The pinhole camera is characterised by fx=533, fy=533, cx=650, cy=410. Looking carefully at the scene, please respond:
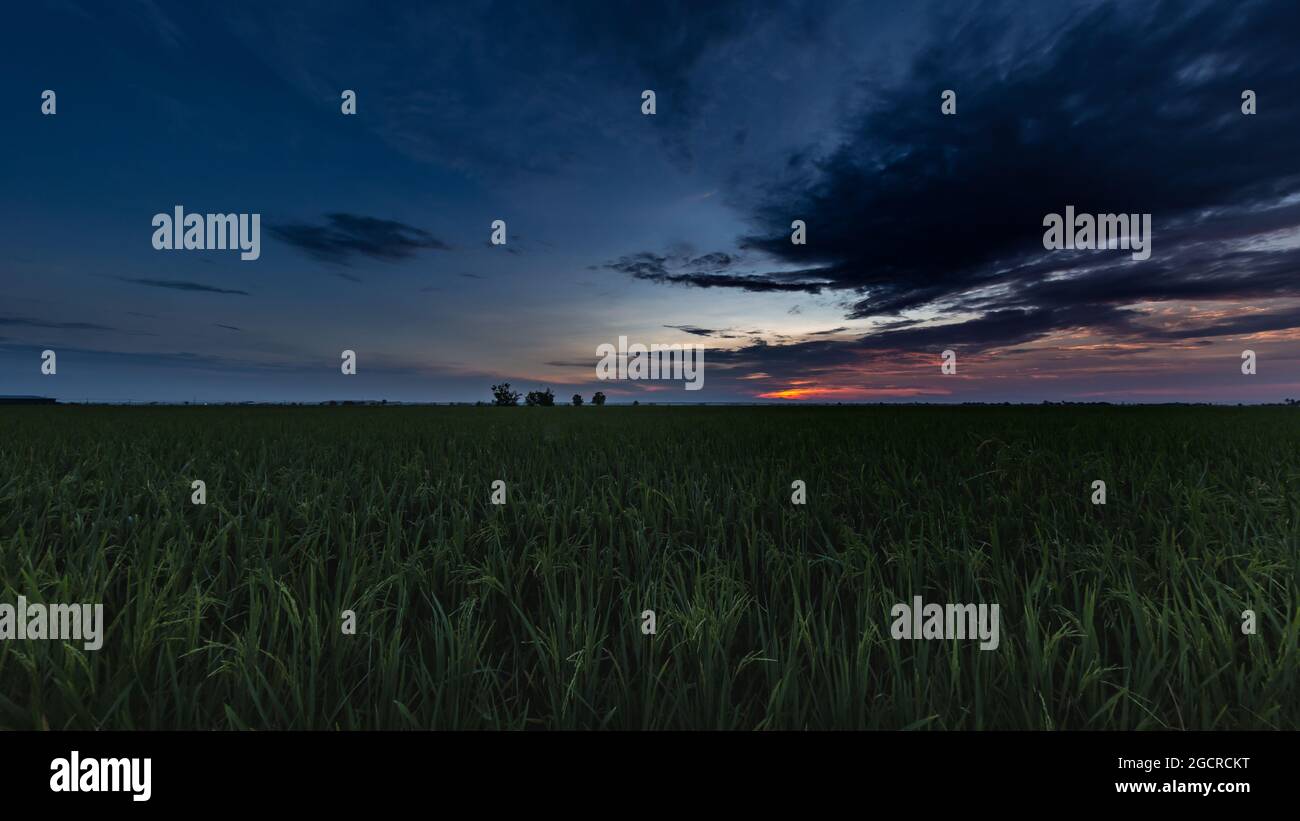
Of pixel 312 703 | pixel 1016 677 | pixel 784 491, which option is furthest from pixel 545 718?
pixel 784 491

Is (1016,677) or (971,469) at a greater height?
(971,469)

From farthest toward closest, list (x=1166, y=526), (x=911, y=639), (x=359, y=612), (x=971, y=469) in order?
(x=971, y=469) < (x=1166, y=526) < (x=359, y=612) < (x=911, y=639)

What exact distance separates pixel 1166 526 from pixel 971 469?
7.99 feet

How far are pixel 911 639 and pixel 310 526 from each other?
13.7 feet

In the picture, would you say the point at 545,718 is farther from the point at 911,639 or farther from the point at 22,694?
the point at 22,694

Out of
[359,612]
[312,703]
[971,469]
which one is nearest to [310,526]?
[359,612]

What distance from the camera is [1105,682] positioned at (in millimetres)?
2164

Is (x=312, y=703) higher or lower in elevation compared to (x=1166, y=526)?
lower

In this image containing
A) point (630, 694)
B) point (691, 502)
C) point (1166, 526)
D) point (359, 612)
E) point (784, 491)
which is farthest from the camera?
point (784, 491)

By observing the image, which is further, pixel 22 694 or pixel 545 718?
pixel 22 694

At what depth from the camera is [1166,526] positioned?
12.9ft
